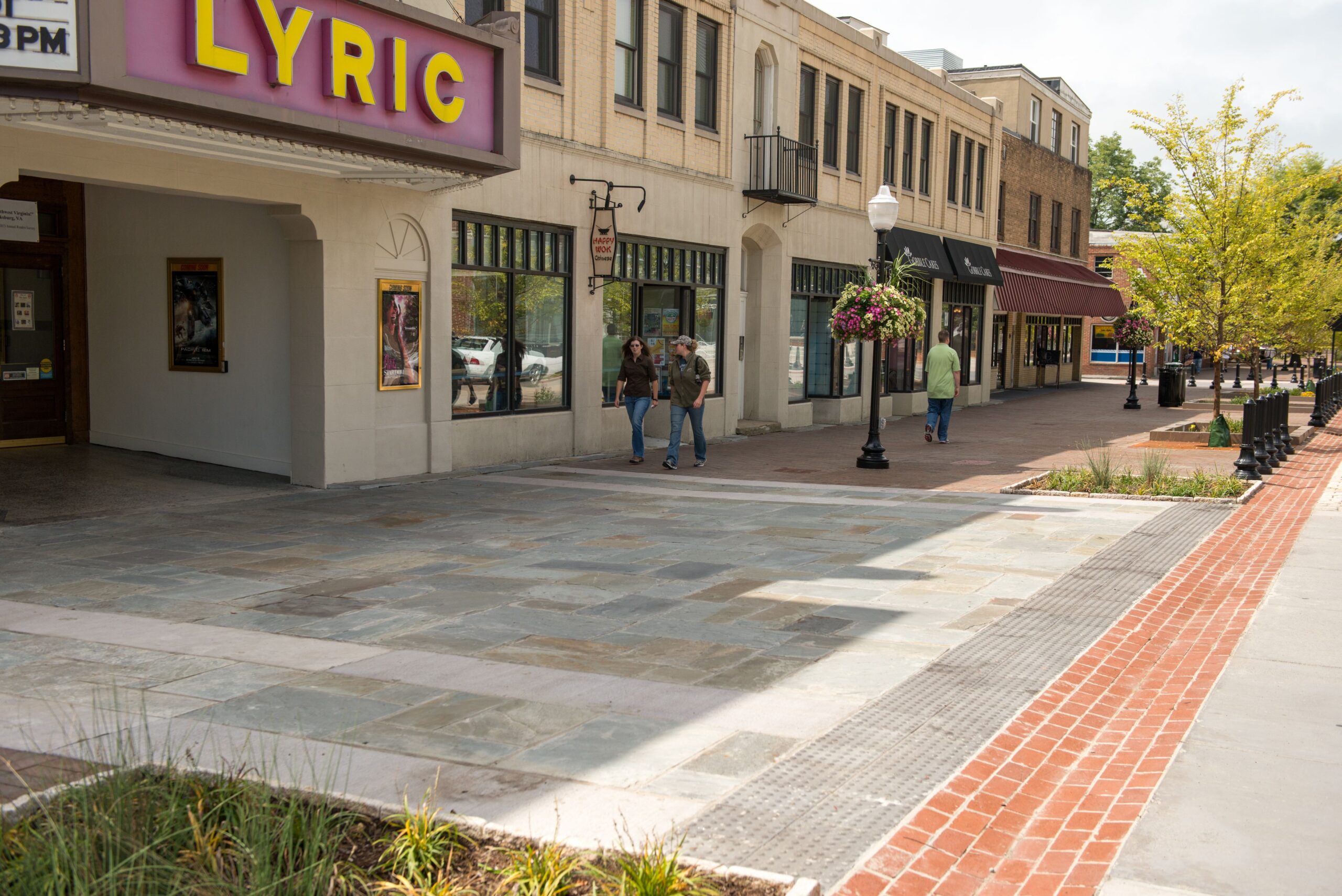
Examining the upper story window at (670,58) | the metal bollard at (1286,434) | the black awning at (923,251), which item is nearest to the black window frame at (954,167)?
the black awning at (923,251)

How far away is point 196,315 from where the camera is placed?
48.4 ft

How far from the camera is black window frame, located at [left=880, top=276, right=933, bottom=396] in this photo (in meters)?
29.4

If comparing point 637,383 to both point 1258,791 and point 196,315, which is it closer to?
point 196,315

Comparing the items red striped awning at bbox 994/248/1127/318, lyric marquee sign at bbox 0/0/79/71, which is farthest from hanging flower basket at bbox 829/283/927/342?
red striped awning at bbox 994/248/1127/318

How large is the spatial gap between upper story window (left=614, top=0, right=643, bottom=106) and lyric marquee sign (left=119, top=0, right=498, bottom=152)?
5.59 metres

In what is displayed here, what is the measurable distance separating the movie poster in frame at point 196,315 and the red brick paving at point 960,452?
517 cm

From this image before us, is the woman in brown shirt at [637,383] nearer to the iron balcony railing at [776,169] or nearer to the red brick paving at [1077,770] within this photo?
the iron balcony railing at [776,169]

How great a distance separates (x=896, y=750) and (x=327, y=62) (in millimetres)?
8530

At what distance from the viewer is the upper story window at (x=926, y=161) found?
30.7m

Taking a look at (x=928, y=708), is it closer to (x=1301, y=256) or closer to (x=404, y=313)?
(x=404, y=313)

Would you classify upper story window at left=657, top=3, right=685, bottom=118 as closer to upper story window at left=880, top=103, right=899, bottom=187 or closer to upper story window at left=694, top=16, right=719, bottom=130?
upper story window at left=694, top=16, right=719, bottom=130

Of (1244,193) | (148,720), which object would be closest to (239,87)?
(148,720)

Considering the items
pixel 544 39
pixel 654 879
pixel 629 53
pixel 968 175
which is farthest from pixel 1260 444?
pixel 968 175

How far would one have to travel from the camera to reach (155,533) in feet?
34.7
